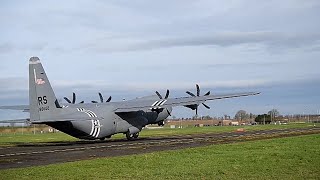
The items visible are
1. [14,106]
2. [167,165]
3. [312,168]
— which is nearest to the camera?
[312,168]

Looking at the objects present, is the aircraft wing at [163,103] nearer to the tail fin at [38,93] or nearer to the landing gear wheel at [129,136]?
the landing gear wheel at [129,136]

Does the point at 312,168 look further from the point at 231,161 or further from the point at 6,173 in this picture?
the point at 6,173

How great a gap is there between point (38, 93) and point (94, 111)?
22.2 feet

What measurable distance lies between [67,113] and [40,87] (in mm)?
3529

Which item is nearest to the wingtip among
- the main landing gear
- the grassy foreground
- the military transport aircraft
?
the military transport aircraft

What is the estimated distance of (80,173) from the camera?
65.2 feet

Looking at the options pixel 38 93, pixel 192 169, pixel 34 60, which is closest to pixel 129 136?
pixel 38 93

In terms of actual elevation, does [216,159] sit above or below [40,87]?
below

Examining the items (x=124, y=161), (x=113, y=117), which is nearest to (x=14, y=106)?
(x=113, y=117)

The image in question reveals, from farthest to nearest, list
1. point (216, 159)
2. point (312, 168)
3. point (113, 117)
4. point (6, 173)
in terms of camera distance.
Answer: point (113, 117) < point (216, 159) < point (6, 173) < point (312, 168)

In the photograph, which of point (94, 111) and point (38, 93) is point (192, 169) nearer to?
point (38, 93)

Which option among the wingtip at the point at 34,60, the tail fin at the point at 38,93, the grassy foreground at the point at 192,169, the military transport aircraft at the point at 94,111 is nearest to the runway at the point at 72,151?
the military transport aircraft at the point at 94,111

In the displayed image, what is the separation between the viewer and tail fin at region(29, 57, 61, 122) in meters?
43.1

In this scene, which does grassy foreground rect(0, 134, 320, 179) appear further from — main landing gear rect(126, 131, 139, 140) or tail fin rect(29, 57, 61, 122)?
main landing gear rect(126, 131, 139, 140)
